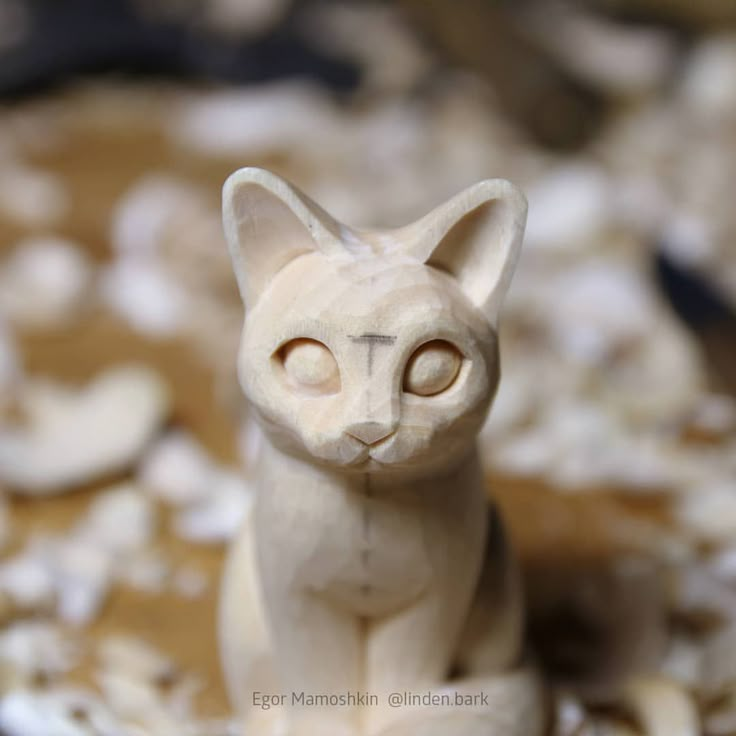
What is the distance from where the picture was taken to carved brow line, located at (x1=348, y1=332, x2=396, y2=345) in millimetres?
581

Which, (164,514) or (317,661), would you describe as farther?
(164,514)

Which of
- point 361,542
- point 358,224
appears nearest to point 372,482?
point 361,542

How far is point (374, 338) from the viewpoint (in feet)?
1.91

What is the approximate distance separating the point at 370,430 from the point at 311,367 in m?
0.05

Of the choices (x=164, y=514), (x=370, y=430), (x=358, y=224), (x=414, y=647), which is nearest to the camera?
(x=370, y=430)

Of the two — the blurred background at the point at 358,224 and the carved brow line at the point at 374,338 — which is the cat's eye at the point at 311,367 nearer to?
the carved brow line at the point at 374,338

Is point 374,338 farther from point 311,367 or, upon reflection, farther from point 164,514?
point 164,514

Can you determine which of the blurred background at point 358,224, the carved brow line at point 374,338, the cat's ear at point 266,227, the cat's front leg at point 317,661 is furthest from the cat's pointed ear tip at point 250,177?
the blurred background at point 358,224

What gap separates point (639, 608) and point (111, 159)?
1.23 meters

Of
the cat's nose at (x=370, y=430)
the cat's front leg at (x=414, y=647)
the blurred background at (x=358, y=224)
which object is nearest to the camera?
Answer: the cat's nose at (x=370, y=430)

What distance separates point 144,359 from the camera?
1331 millimetres

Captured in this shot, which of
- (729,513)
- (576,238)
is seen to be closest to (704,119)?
(576,238)

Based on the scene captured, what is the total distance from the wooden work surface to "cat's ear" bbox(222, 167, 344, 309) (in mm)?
372

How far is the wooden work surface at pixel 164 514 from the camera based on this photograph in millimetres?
937
